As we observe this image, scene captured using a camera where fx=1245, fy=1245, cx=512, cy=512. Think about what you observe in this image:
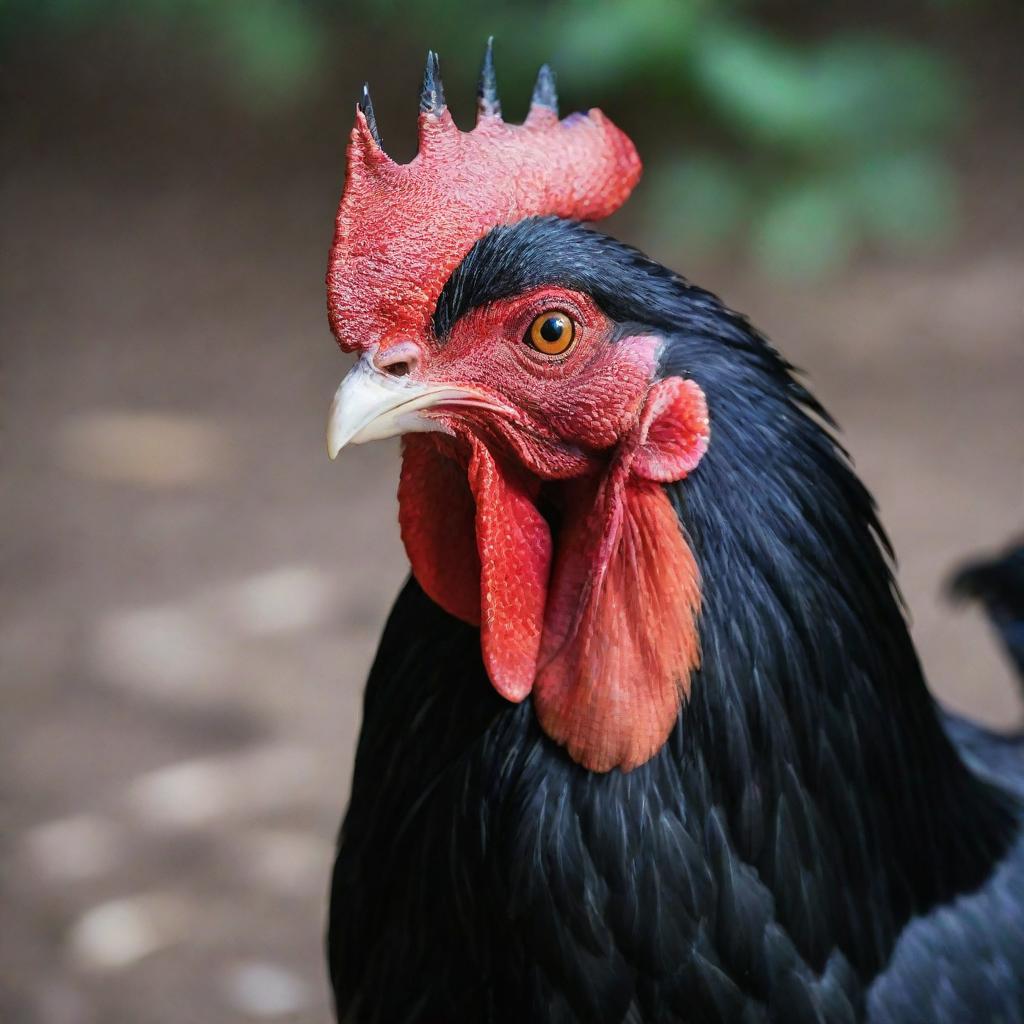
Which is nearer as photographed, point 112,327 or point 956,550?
point 956,550

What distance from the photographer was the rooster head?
1288 millimetres

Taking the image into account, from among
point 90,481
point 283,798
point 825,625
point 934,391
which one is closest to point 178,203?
point 90,481

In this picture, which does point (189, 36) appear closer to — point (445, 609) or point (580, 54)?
point (580, 54)

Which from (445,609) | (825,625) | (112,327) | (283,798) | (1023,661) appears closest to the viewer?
(825,625)

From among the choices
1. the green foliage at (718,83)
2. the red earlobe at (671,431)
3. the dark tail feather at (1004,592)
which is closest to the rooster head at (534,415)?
the red earlobe at (671,431)

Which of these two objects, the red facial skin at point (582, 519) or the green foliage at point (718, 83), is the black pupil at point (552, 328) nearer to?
the red facial skin at point (582, 519)

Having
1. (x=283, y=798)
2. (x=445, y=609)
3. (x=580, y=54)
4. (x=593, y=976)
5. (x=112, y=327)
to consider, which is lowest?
(x=593, y=976)

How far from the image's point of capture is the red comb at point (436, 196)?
4.34 ft

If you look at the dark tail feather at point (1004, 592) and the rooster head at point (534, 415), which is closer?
the rooster head at point (534, 415)

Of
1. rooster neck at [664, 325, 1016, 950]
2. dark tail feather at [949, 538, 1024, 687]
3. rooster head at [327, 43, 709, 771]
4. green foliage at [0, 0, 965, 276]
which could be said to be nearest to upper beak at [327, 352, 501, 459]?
rooster head at [327, 43, 709, 771]

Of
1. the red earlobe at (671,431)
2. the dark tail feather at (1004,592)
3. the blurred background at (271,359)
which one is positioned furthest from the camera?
the blurred background at (271,359)

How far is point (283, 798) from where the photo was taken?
309 cm

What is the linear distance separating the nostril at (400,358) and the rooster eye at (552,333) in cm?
12

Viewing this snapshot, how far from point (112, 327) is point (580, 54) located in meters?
2.12
